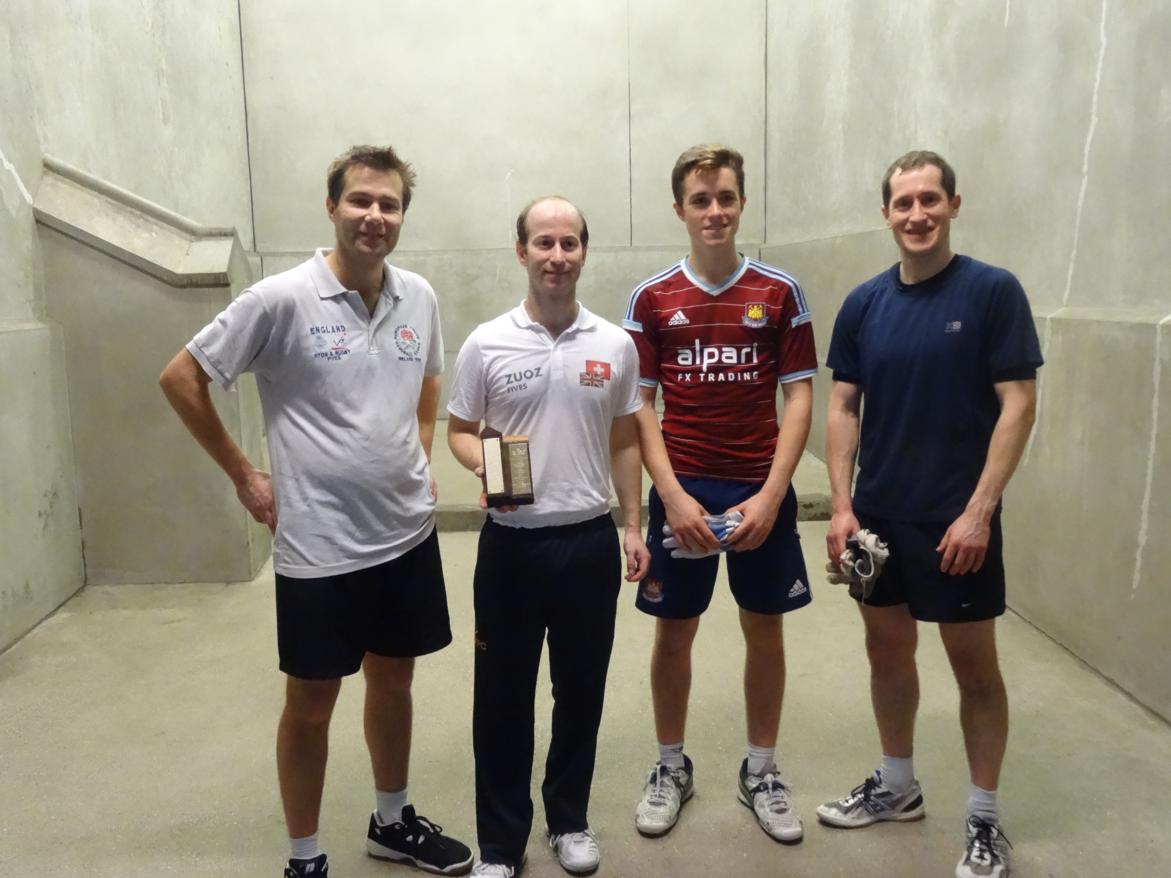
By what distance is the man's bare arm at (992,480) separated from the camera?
2.15 metres

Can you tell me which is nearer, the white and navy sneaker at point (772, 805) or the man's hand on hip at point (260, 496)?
the man's hand on hip at point (260, 496)

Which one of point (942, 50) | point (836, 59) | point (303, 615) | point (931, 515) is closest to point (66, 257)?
point (303, 615)

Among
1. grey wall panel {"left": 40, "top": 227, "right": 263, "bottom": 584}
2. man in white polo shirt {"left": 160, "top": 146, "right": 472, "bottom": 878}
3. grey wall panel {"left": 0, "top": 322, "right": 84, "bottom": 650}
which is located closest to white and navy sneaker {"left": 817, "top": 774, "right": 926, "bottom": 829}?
man in white polo shirt {"left": 160, "top": 146, "right": 472, "bottom": 878}

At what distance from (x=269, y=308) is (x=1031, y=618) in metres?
3.46

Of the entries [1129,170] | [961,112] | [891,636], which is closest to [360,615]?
[891,636]

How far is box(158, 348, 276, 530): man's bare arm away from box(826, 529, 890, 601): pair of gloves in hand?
140 cm

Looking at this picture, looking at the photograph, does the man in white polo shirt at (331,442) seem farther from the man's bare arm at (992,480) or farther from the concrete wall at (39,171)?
the concrete wall at (39,171)

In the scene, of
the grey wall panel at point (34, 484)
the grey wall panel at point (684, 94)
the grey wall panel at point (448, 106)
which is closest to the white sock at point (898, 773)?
the grey wall panel at point (34, 484)

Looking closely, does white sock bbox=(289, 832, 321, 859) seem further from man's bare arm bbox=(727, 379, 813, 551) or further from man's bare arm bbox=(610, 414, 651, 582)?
man's bare arm bbox=(727, 379, 813, 551)

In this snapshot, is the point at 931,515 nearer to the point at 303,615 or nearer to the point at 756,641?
the point at 756,641

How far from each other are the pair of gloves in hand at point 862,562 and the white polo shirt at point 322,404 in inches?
44.1

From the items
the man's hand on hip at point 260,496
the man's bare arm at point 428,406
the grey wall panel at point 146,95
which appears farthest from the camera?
the grey wall panel at point 146,95

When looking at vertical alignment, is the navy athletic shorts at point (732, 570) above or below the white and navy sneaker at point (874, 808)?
above

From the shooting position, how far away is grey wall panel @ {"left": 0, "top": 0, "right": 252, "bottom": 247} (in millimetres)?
4609
